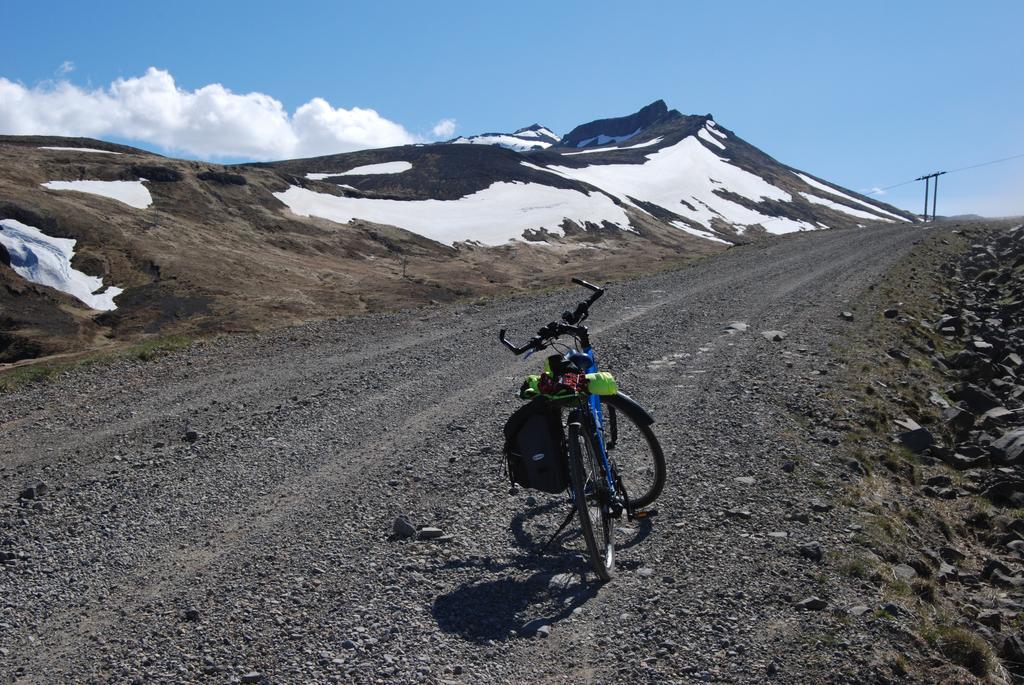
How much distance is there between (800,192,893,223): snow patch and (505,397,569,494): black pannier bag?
131888mm

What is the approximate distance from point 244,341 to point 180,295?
42.1 ft

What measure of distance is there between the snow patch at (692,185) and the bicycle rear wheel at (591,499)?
85176mm

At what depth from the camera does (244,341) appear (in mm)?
17016

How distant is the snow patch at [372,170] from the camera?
83.5 metres

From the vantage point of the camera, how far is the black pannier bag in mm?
5949

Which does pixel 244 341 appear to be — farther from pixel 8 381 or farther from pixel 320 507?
pixel 320 507

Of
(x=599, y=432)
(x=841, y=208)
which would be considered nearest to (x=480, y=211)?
(x=599, y=432)

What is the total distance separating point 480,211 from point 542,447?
62244 mm

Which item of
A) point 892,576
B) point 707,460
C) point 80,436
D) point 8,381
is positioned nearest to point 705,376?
point 707,460

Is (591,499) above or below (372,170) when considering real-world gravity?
below

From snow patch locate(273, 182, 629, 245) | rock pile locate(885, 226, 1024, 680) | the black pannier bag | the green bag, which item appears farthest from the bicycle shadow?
snow patch locate(273, 182, 629, 245)

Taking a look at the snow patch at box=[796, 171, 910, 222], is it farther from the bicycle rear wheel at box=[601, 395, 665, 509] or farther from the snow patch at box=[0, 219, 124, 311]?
the bicycle rear wheel at box=[601, 395, 665, 509]

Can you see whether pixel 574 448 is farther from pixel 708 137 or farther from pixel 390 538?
pixel 708 137

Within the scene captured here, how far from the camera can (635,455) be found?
312 inches
